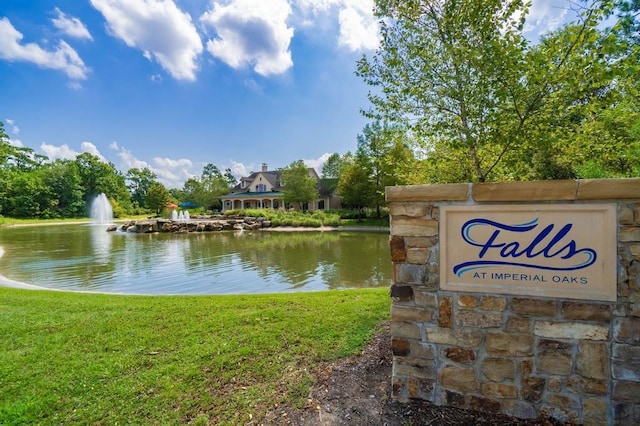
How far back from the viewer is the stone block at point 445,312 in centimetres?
236

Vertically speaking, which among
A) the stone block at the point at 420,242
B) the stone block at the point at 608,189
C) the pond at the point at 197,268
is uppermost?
the stone block at the point at 608,189

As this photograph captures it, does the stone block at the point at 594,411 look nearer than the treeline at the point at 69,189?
Yes

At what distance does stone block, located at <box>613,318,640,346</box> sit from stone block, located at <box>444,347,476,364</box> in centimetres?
87

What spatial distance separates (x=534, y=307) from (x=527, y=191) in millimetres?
802

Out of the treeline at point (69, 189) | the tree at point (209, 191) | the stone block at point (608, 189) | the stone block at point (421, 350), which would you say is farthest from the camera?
the tree at point (209, 191)

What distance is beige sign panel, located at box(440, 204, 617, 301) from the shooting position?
6.75 feet

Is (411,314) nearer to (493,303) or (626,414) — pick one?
(493,303)

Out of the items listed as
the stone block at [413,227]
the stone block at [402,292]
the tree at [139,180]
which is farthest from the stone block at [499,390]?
the tree at [139,180]

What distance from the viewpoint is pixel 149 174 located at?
204 feet

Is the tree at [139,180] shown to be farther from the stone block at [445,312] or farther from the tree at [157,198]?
the stone block at [445,312]

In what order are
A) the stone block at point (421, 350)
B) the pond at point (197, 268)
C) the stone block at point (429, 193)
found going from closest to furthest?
the stone block at point (429, 193)
the stone block at point (421, 350)
the pond at point (197, 268)

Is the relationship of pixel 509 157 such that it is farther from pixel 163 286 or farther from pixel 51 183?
pixel 51 183

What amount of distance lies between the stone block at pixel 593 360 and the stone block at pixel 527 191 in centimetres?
99

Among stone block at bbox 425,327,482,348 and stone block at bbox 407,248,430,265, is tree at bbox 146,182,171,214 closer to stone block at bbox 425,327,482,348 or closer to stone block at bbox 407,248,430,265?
stone block at bbox 407,248,430,265
